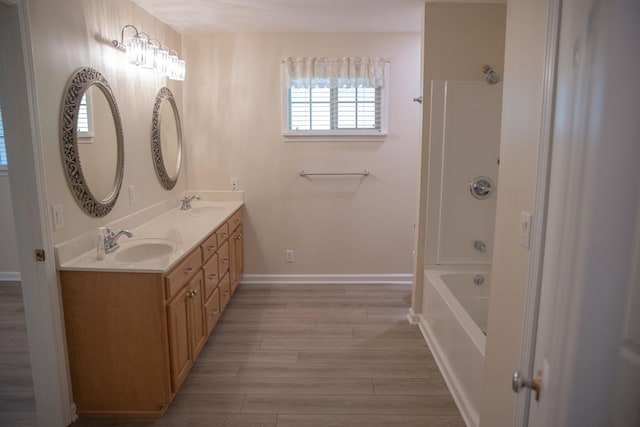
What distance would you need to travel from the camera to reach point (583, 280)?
754mm

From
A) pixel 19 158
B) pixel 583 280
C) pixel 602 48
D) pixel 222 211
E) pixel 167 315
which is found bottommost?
pixel 167 315

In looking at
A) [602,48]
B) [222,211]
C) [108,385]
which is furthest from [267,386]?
[602,48]

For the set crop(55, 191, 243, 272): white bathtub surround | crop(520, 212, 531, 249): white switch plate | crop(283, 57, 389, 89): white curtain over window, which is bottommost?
crop(55, 191, 243, 272): white bathtub surround

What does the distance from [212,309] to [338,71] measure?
246cm

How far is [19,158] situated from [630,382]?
93.4 inches

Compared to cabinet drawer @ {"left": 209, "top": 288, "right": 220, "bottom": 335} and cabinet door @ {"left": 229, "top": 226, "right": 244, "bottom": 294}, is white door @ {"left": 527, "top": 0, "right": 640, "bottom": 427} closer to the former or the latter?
cabinet drawer @ {"left": 209, "top": 288, "right": 220, "bottom": 335}

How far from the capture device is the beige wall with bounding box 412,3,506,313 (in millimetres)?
3113

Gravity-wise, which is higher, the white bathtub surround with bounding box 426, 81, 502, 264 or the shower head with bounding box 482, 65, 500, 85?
the shower head with bounding box 482, 65, 500, 85

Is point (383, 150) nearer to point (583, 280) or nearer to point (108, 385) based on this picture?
point (108, 385)

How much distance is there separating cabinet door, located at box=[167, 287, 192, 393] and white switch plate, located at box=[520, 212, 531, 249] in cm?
173

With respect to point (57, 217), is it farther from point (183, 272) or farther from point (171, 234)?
point (171, 234)

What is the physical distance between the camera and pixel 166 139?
12.1 feet

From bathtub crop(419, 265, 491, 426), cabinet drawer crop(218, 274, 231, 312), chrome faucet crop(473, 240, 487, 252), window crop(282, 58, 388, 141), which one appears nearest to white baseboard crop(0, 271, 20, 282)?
cabinet drawer crop(218, 274, 231, 312)

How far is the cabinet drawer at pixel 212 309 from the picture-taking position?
298 cm
